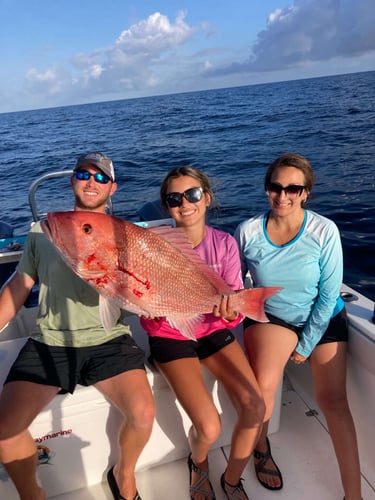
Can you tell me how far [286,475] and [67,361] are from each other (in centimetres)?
162

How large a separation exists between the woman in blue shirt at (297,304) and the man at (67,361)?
31.7 inches

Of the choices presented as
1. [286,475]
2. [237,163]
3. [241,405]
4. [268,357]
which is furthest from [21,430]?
[237,163]

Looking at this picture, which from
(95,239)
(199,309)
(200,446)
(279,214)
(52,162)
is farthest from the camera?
(52,162)

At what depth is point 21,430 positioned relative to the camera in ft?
6.27

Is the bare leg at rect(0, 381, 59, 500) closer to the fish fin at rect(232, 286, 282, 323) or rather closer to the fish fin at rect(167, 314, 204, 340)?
the fish fin at rect(167, 314, 204, 340)

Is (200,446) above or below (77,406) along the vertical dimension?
below

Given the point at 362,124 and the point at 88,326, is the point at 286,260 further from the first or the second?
the point at 362,124

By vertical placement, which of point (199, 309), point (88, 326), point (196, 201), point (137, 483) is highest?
point (196, 201)

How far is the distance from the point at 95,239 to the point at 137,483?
1.72m

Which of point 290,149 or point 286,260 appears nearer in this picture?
point 286,260

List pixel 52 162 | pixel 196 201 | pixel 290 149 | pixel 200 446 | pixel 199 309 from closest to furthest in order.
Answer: pixel 199 309
pixel 200 446
pixel 196 201
pixel 290 149
pixel 52 162

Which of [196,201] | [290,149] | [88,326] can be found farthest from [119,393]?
[290,149]

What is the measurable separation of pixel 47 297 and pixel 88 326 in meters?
0.31

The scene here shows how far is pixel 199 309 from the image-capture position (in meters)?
A: 2.09
